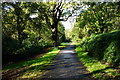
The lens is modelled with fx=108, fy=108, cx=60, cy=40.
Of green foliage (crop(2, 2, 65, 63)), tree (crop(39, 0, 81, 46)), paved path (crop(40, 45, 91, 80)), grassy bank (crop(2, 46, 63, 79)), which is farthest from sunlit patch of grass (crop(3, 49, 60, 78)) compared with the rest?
tree (crop(39, 0, 81, 46))

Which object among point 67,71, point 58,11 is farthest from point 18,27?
point 67,71

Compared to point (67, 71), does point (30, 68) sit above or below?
below

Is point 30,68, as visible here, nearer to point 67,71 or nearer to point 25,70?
point 25,70

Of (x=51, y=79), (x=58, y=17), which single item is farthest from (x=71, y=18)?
(x=51, y=79)

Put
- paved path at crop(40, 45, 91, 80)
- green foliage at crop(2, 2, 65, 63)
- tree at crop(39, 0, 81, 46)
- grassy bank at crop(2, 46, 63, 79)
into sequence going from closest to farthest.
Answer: paved path at crop(40, 45, 91, 80)
grassy bank at crop(2, 46, 63, 79)
green foliage at crop(2, 2, 65, 63)
tree at crop(39, 0, 81, 46)

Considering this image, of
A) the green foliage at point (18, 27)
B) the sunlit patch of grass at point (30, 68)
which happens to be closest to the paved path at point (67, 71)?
the sunlit patch of grass at point (30, 68)

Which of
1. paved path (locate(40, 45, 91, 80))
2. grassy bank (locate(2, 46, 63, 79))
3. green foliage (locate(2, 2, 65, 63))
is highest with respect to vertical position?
green foliage (locate(2, 2, 65, 63))

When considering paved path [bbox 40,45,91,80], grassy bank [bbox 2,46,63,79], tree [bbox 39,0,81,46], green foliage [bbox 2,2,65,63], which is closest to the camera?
paved path [bbox 40,45,91,80]

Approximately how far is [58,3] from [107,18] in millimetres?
9342

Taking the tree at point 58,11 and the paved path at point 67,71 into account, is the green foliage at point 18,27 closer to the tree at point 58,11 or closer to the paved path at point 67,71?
the tree at point 58,11

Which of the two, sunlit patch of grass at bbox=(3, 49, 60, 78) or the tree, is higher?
the tree

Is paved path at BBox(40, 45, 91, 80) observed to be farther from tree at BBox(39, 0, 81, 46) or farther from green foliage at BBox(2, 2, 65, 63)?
tree at BBox(39, 0, 81, 46)

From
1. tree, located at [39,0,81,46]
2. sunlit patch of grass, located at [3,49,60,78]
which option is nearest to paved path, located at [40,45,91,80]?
sunlit patch of grass, located at [3,49,60,78]

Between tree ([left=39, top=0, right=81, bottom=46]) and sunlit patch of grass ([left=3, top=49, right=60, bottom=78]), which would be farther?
tree ([left=39, top=0, right=81, bottom=46])
